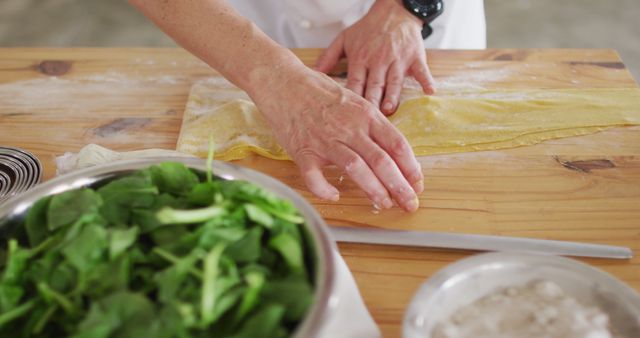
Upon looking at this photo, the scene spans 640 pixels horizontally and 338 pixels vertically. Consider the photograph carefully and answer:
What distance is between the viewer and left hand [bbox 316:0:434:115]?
1.03 m

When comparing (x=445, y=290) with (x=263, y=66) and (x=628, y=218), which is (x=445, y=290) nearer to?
(x=628, y=218)

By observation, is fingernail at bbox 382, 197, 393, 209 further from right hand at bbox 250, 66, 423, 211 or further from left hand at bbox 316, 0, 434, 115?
left hand at bbox 316, 0, 434, 115

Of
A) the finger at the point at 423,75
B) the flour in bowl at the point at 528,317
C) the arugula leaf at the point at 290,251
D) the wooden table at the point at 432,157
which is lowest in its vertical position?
the wooden table at the point at 432,157

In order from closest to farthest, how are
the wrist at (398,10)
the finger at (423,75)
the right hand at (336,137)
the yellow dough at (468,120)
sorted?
the right hand at (336,137) → the yellow dough at (468,120) → the finger at (423,75) → the wrist at (398,10)

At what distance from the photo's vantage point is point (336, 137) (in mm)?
855

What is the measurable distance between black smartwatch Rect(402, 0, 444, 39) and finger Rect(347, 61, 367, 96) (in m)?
0.17

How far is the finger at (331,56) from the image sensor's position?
1.10 metres

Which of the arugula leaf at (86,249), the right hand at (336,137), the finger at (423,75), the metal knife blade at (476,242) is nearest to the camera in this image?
the arugula leaf at (86,249)

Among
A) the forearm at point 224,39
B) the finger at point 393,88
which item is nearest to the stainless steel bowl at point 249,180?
the forearm at point 224,39

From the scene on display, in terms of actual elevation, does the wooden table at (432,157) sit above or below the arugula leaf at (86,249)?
below

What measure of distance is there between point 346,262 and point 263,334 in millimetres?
274

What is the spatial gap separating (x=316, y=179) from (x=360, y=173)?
6 cm

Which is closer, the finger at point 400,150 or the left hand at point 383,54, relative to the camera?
the finger at point 400,150

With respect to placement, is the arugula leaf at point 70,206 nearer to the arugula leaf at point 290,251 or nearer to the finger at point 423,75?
the arugula leaf at point 290,251
